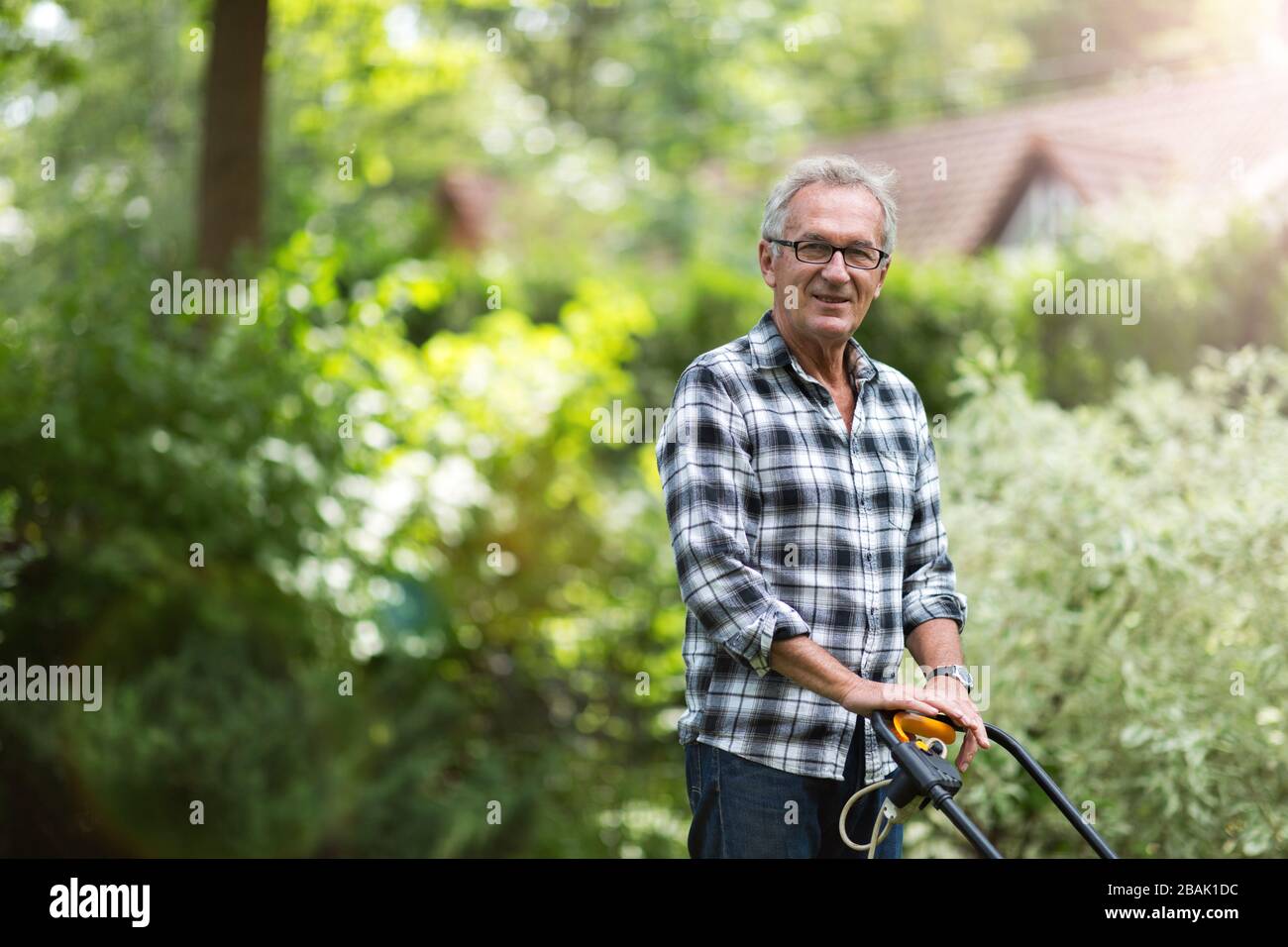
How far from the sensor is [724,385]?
264 centimetres

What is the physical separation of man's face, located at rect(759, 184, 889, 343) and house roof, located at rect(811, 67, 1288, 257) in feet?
49.4

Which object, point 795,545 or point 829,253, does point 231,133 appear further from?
point 795,545

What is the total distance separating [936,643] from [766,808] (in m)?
0.49

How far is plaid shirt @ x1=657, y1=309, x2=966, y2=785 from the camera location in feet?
8.25

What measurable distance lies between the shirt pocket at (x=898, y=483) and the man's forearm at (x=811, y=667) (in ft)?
1.29

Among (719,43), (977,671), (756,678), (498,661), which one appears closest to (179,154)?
(719,43)

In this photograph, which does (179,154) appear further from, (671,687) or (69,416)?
(671,687)

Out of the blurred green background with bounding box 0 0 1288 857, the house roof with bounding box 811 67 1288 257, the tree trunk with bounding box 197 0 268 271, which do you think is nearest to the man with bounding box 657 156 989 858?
the blurred green background with bounding box 0 0 1288 857

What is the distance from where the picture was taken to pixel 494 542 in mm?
7133

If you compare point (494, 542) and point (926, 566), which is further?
point (494, 542)

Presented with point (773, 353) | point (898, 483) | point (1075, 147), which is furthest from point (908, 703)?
point (1075, 147)

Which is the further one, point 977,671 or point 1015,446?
point 1015,446
